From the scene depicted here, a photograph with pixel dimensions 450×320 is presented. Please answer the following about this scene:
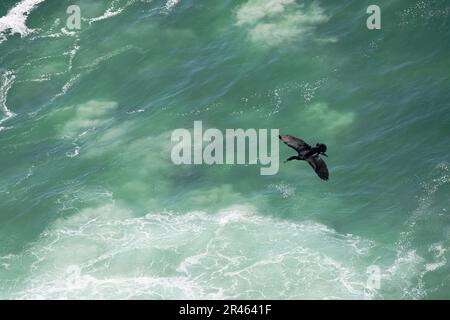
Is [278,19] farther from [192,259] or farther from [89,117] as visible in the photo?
[192,259]

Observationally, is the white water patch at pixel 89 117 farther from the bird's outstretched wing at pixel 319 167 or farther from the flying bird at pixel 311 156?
the bird's outstretched wing at pixel 319 167

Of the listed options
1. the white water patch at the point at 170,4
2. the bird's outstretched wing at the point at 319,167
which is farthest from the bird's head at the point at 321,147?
the white water patch at the point at 170,4

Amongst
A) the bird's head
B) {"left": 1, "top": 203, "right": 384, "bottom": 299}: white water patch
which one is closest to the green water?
{"left": 1, "top": 203, "right": 384, "bottom": 299}: white water patch

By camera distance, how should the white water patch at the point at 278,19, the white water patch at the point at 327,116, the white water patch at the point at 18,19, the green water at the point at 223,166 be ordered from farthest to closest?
1. the white water patch at the point at 18,19
2. the white water patch at the point at 278,19
3. the white water patch at the point at 327,116
4. the green water at the point at 223,166

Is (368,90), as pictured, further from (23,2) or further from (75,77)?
(23,2)

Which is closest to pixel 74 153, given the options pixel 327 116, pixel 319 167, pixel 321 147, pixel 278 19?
pixel 327 116

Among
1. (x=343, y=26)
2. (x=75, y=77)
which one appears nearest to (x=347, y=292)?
(x=343, y=26)
